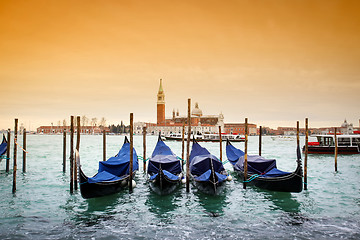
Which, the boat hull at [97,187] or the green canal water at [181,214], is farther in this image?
the boat hull at [97,187]

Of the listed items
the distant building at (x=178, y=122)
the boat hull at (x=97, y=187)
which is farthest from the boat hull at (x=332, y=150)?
the distant building at (x=178, y=122)

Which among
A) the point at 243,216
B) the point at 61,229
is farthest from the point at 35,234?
the point at 243,216

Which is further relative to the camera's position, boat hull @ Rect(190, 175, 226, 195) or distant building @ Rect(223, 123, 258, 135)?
distant building @ Rect(223, 123, 258, 135)

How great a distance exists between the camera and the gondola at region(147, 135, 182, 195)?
7.55 meters

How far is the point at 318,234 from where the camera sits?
521 cm

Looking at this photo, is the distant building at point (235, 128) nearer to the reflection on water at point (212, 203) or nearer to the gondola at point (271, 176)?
the gondola at point (271, 176)

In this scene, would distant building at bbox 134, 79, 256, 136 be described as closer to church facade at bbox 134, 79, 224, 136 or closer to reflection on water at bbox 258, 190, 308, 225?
church facade at bbox 134, 79, 224, 136

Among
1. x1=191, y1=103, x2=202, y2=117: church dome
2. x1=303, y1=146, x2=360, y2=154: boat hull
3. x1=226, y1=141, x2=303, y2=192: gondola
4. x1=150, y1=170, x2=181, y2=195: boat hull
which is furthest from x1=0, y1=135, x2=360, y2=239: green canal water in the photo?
x1=191, y1=103, x2=202, y2=117: church dome

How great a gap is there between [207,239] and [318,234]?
1.99 meters

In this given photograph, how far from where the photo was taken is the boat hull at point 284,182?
7.39 meters

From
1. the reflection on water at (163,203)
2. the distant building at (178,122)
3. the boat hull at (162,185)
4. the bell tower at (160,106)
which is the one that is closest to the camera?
the reflection on water at (163,203)

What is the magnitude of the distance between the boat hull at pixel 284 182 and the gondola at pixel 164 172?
92.5 inches

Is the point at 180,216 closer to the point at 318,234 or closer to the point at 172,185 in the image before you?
the point at 172,185

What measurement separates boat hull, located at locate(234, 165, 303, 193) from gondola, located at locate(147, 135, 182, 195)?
2.35 metres
